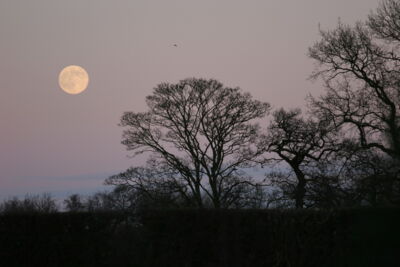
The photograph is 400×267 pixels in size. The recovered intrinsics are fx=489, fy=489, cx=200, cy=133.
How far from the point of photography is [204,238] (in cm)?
1447

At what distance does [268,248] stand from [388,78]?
13.9m

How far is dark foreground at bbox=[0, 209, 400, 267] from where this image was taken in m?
13.6

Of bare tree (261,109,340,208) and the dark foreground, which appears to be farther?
bare tree (261,109,340,208)

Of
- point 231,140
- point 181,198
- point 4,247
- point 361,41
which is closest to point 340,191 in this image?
point 361,41

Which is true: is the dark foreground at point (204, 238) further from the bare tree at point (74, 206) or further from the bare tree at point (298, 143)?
the bare tree at point (298, 143)

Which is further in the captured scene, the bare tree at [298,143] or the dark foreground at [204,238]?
the bare tree at [298,143]

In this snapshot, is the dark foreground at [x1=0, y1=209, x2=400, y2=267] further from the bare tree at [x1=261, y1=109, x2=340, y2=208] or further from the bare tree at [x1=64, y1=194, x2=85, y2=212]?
the bare tree at [x1=261, y1=109, x2=340, y2=208]

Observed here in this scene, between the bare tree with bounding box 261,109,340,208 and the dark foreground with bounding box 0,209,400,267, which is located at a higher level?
the bare tree with bounding box 261,109,340,208

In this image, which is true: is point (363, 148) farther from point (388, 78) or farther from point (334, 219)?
point (334, 219)

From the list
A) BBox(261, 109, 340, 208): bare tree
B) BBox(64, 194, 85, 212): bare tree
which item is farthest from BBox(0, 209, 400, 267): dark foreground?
BBox(261, 109, 340, 208): bare tree

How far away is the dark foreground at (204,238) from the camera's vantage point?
13602mm

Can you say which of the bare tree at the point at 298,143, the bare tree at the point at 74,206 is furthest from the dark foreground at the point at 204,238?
the bare tree at the point at 298,143

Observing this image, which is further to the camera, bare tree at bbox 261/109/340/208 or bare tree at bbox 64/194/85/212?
bare tree at bbox 261/109/340/208

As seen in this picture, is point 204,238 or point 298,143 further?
point 298,143
